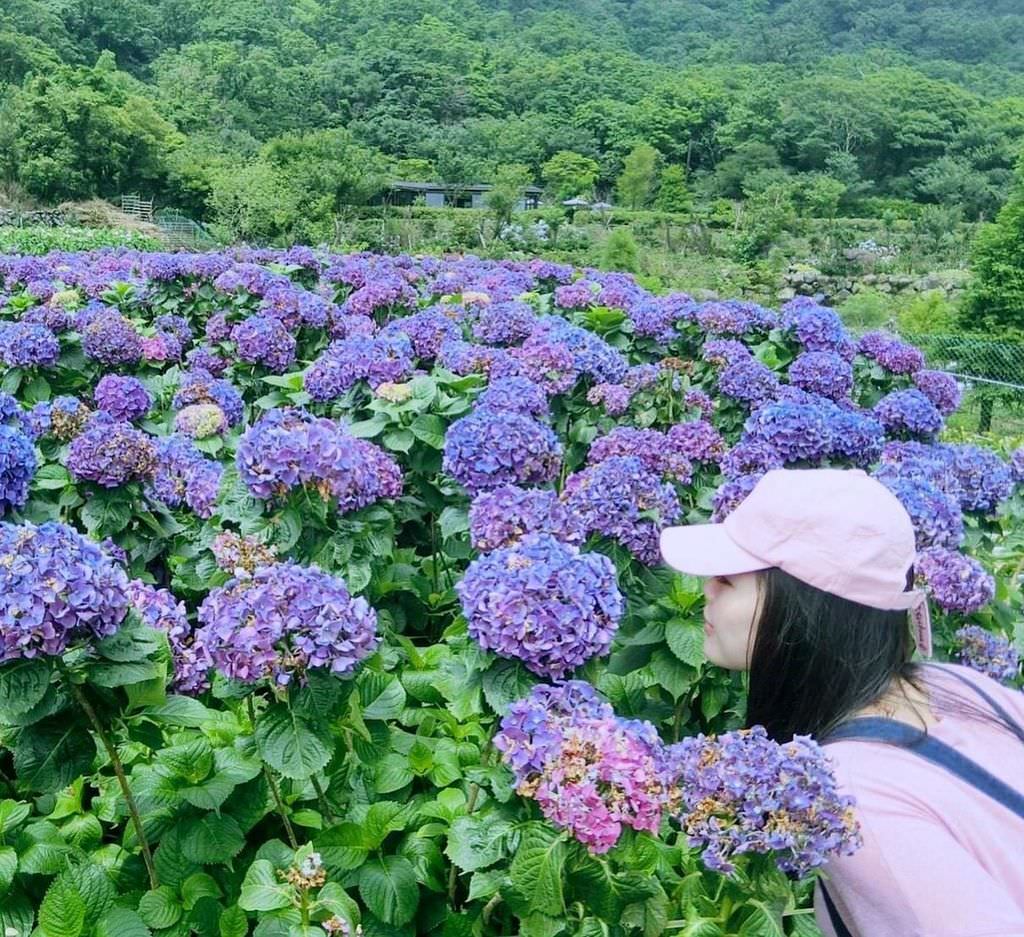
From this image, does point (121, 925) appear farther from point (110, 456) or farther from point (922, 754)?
point (922, 754)

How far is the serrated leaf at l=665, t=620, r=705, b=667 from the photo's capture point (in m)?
2.11

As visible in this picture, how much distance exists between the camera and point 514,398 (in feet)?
9.27

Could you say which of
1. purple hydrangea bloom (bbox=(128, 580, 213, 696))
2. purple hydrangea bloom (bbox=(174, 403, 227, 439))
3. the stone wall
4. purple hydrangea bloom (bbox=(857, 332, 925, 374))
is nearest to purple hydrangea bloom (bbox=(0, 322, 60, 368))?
purple hydrangea bloom (bbox=(174, 403, 227, 439))

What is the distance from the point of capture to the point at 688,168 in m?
54.9

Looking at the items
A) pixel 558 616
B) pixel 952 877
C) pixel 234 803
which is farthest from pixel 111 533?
pixel 952 877

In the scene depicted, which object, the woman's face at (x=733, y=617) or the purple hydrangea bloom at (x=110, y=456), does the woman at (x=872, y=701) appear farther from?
the purple hydrangea bloom at (x=110, y=456)

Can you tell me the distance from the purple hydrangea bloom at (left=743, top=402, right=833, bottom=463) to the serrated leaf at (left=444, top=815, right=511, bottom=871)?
1.73 meters

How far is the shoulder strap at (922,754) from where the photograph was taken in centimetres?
133

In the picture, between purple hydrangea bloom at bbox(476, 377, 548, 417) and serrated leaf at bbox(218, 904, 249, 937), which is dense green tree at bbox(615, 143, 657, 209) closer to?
purple hydrangea bloom at bbox(476, 377, 548, 417)

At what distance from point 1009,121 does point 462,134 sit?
2944 centimetres

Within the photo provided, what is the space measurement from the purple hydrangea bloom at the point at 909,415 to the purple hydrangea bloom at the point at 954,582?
5.02 ft

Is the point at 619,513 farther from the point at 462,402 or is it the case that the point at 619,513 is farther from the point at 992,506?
the point at 992,506

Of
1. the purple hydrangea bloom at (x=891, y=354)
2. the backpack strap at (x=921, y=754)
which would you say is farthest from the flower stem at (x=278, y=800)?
the purple hydrangea bloom at (x=891, y=354)

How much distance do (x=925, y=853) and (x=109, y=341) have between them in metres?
3.89
